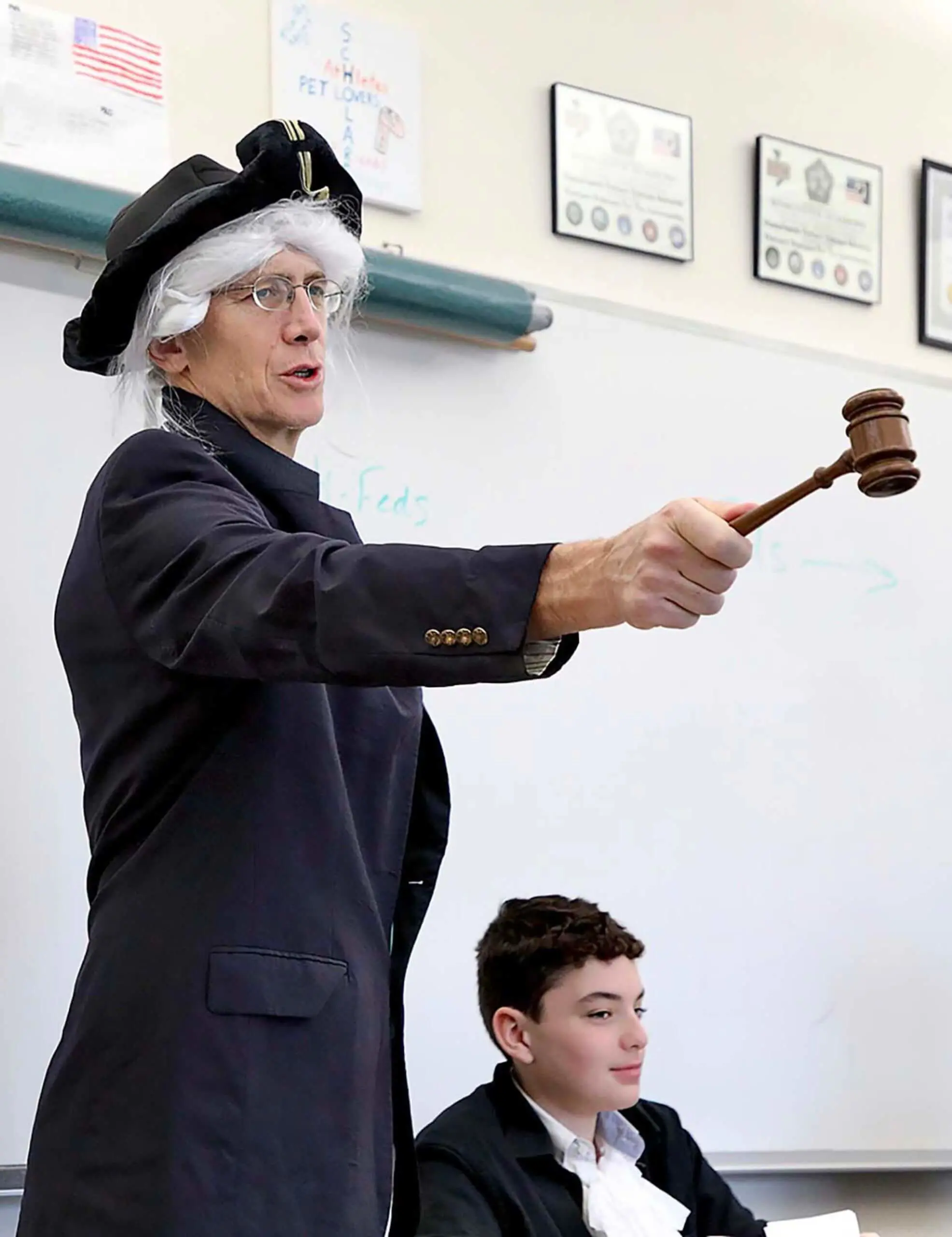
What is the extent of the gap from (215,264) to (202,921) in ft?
1.40

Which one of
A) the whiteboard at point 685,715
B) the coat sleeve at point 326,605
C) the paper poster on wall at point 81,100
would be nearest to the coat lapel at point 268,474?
the coat sleeve at point 326,605

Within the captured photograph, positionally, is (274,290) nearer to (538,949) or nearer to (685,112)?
(538,949)

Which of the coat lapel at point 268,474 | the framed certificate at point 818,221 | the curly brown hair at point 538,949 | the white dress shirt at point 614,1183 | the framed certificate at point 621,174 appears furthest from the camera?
the framed certificate at point 818,221

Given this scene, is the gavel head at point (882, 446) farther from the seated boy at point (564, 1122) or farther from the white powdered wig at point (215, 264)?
the seated boy at point (564, 1122)

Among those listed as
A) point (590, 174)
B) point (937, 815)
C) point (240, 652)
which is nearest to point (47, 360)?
point (590, 174)

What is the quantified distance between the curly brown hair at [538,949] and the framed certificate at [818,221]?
3.33 feet

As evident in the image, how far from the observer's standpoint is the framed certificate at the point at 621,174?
210cm

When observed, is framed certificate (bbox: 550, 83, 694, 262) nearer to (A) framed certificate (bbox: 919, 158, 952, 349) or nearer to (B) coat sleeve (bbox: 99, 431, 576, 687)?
(A) framed certificate (bbox: 919, 158, 952, 349)

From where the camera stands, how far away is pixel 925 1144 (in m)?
2.15

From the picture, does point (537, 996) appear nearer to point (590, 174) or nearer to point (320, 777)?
point (320, 777)

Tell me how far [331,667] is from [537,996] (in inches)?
39.0

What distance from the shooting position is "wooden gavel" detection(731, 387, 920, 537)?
0.65m

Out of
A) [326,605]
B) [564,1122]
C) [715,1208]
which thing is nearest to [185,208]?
[326,605]

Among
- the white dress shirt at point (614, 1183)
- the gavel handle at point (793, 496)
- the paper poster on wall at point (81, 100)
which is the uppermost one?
the paper poster on wall at point (81, 100)
